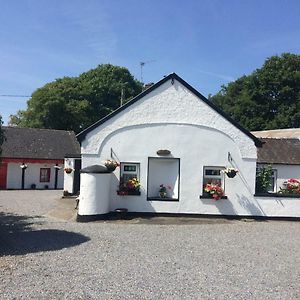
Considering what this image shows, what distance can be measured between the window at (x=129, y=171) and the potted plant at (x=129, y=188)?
32 cm

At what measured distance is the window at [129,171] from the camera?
16.5 metres

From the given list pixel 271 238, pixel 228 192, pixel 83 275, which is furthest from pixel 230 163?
pixel 83 275

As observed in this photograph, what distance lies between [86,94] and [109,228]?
40860 mm

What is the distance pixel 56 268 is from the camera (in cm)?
822

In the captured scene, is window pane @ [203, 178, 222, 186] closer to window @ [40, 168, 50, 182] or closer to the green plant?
the green plant

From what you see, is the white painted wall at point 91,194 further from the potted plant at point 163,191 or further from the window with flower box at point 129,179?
the potted plant at point 163,191

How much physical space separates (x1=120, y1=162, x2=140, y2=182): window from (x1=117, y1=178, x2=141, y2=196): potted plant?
320mm

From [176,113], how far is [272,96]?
35.9 metres

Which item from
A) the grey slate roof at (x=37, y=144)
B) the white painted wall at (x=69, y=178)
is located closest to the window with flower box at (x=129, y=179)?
the white painted wall at (x=69, y=178)

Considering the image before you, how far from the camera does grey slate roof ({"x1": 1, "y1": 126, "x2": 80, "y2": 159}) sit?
35438 millimetres

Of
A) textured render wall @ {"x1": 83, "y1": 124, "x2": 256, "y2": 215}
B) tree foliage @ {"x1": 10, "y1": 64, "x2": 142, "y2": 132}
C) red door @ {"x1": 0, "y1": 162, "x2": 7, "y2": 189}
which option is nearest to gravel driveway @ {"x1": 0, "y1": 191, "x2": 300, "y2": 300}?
textured render wall @ {"x1": 83, "y1": 124, "x2": 256, "y2": 215}

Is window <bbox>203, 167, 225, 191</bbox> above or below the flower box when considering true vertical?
above

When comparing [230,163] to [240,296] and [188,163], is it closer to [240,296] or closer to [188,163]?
[188,163]

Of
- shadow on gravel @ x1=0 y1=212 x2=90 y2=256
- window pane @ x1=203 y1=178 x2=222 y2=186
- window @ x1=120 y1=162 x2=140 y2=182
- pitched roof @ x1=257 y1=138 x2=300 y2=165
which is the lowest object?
shadow on gravel @ x1=0 y1=212 x2=90 y2=256
